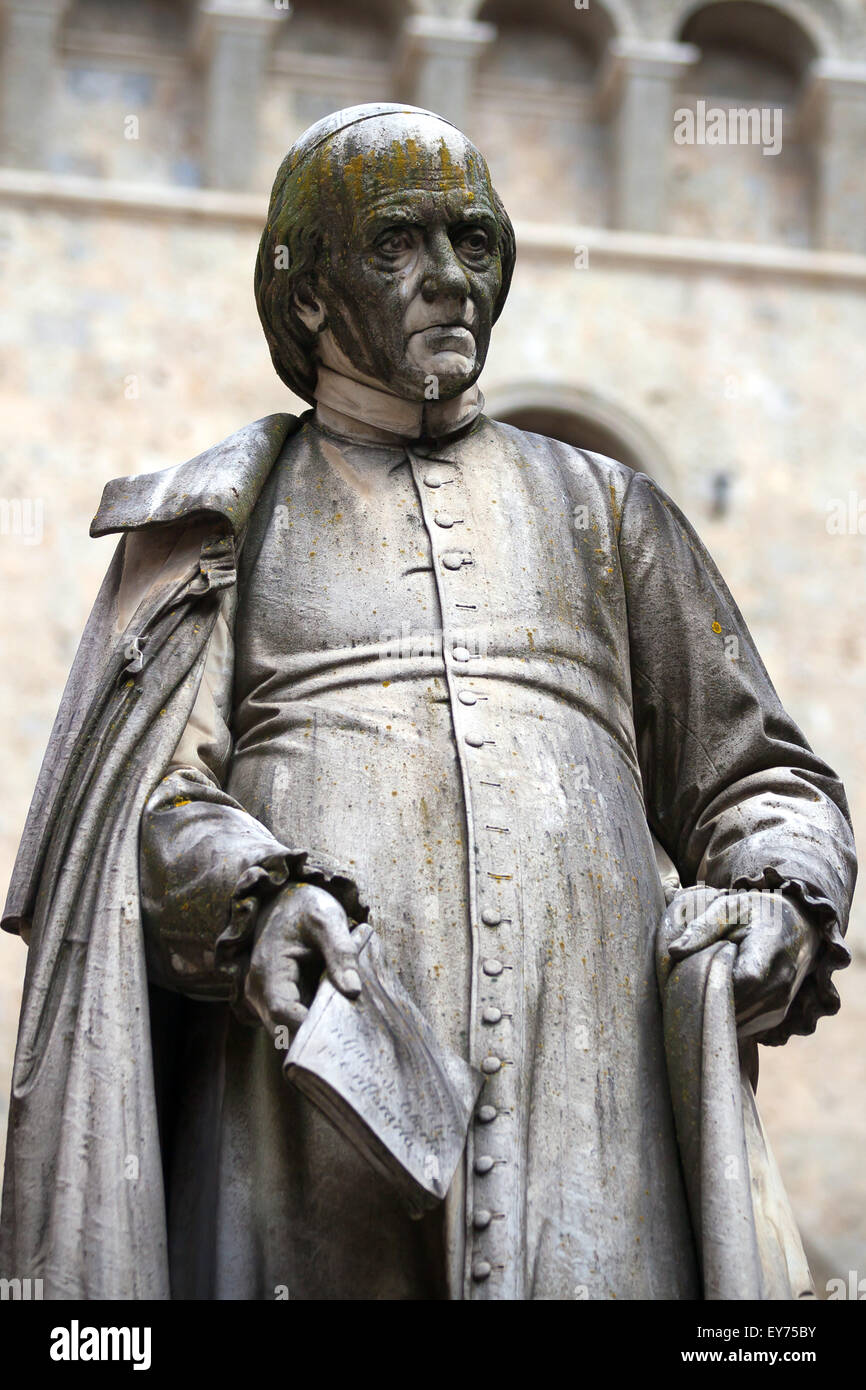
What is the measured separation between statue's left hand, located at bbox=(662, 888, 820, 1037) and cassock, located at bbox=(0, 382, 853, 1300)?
0.11 feet

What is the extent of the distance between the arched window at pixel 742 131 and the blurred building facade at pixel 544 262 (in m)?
0.01

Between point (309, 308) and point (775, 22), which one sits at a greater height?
point (775, 22)

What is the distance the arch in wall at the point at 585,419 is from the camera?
43.9 ft

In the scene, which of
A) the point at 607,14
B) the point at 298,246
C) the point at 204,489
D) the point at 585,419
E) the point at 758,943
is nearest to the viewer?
the point at 758,943

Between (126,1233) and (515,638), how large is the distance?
0.89m

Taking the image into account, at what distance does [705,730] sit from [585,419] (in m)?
9.52

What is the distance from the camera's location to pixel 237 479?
4047 millimetres

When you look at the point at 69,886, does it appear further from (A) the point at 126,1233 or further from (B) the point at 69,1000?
(A) the point at 126,1233

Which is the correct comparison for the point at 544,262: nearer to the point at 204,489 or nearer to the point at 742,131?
the point at 742,131

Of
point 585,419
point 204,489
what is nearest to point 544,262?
point 585,419

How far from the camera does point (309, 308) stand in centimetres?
422

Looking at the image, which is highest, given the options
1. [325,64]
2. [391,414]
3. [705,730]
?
[325,64]

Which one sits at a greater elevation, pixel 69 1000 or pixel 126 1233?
pixel 69 1000

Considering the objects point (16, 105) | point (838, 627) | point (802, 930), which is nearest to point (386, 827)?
point (802, 930)
